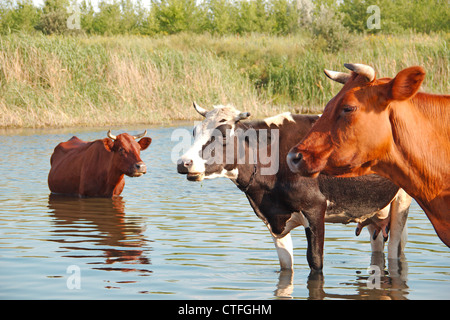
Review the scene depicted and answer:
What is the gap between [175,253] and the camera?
301 inches

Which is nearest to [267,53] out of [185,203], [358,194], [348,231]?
[185,203]

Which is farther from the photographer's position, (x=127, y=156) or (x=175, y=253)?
(x=127, y=156)

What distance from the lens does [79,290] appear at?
6.10 m

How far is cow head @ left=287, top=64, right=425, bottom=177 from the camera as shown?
4.25 m

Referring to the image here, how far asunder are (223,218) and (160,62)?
15.3 metres

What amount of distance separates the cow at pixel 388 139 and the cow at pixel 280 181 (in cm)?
171

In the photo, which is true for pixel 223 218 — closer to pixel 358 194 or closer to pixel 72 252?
pixel 72 252

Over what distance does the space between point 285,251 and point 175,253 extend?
1.43 meters

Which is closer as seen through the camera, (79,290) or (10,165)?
(79,290)

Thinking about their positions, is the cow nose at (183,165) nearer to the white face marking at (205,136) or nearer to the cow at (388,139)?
the white face marking at (205,136)

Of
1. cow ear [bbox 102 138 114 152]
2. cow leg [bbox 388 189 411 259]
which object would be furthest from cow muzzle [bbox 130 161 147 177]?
cow leg [bbox 388 189 411 259]

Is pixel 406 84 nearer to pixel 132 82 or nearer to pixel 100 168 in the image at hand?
pixel 100 168

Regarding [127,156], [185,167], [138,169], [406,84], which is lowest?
[138,169]

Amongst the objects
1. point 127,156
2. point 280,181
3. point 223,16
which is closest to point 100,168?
point 127,156
